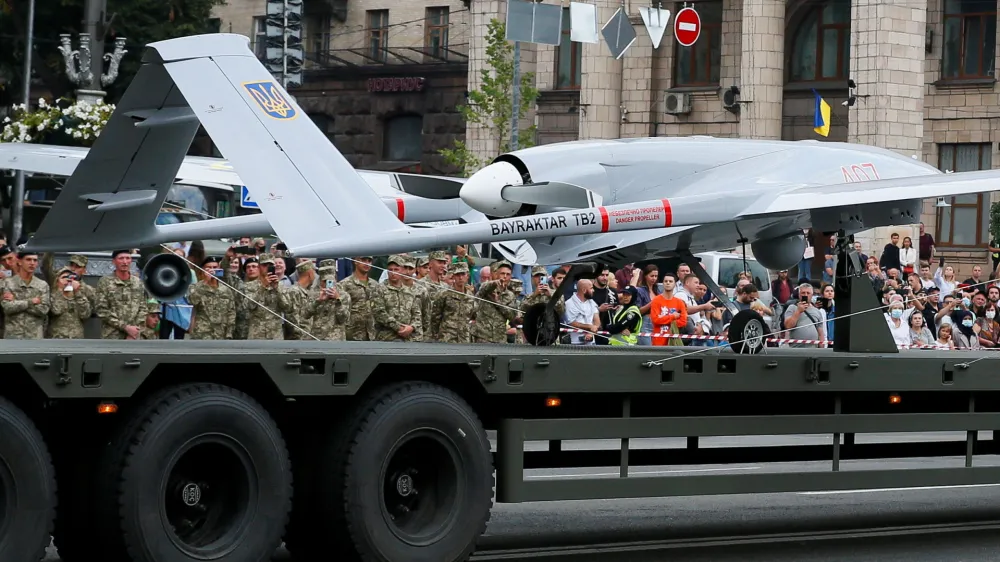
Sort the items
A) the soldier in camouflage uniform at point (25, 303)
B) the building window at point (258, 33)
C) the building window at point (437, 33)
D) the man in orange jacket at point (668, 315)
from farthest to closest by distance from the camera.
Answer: the building window at point (258, 33), the building window at point (437, 33), the man in orange jacket at point (668, 315), the soldier in camouflage uniform at point (25, 303)

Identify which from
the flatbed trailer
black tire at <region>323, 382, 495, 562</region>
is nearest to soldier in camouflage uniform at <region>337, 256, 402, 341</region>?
the flatbed trailer

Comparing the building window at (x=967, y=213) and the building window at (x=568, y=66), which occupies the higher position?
the building window at (x=568, y=66)

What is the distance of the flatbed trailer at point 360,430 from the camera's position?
775 centimetres

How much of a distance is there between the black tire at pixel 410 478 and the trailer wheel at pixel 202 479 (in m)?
0.35

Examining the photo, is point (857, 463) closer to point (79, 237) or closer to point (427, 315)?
point (79, 237)

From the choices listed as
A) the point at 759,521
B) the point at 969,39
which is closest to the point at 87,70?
the point at 759,521

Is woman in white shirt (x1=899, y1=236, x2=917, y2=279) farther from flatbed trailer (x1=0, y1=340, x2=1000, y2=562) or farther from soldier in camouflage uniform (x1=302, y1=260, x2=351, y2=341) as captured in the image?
flatbed trailer (x1=0, y1=340, x2=1000, y2=562)

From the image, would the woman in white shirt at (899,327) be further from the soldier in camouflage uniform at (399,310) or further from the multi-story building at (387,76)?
the multi-story building at (387,76)

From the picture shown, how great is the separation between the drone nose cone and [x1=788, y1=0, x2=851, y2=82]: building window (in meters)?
37.7

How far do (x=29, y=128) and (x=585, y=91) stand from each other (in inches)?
898

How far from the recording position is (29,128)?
99.4ft

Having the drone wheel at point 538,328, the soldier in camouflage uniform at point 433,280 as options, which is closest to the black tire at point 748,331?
the drone wheel at point 538,328

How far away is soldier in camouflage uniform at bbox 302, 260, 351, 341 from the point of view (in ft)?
55.9

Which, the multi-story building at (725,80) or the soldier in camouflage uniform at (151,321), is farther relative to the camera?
the multi-story building at (725,80)
